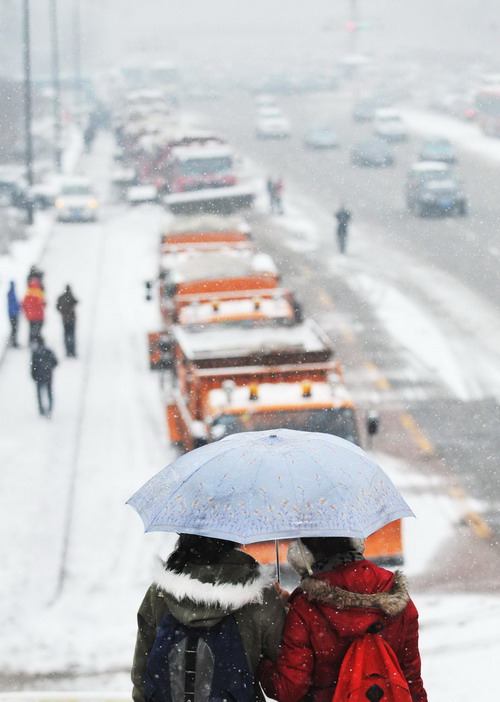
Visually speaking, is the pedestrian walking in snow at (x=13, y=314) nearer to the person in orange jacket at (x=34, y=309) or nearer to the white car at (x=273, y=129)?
the person in orange jacket at (x=34, y=309)

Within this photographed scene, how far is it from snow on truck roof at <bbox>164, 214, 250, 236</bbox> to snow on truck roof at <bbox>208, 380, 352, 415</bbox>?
468 inches

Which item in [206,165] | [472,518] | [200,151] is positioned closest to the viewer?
[472,518]

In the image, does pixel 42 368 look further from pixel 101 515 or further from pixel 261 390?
pixel 261 390

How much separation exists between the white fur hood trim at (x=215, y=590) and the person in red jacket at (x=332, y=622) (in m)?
0.14

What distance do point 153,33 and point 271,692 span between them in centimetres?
12815

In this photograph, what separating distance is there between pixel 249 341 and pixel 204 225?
1034 cm

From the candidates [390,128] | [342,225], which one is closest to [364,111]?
[390,128]

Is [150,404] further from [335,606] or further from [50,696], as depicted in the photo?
[335,606]

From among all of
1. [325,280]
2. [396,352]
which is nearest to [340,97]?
[325,280]

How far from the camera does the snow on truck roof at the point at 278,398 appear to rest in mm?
11422

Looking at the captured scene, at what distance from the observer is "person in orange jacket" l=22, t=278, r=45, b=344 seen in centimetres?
1889

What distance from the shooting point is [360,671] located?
344 centimetres

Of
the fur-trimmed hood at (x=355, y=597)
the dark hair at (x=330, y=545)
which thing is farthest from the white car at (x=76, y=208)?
the fur-trimmed hood at (x=355, y=597)

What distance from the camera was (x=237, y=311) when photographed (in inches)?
611
